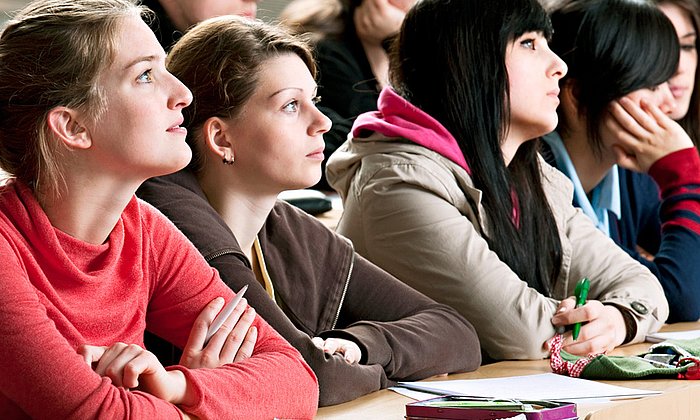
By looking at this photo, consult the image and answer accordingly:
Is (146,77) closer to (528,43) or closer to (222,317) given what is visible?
(222,317)

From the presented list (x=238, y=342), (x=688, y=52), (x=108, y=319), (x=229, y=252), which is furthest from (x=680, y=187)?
(x=108, y=319)

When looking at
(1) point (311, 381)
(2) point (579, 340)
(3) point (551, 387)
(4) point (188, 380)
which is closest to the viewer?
(4) point (188, 380)

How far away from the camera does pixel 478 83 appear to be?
2.08 metres

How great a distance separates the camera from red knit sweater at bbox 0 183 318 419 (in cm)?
114

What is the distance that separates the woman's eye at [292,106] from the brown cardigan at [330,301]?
0.17 metres

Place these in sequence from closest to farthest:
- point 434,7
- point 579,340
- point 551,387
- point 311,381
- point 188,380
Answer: point 188,380, point 311,381, point 551,387, point 579,340, point 434,7

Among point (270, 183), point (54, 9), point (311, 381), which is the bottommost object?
point (311, 381)

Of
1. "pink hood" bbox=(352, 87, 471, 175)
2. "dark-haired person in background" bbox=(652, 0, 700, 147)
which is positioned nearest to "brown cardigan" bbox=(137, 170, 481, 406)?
"pink hood" bbox=(352, 87, 471, 175)

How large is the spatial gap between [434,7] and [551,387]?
0.84 meters

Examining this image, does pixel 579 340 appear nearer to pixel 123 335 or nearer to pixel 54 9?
pixel 123 335

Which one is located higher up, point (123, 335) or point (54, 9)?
point (54, 9)

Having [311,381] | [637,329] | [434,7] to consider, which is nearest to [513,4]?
[434,7]

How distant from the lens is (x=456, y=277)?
1.90 m

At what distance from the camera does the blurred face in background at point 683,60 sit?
2.83m
